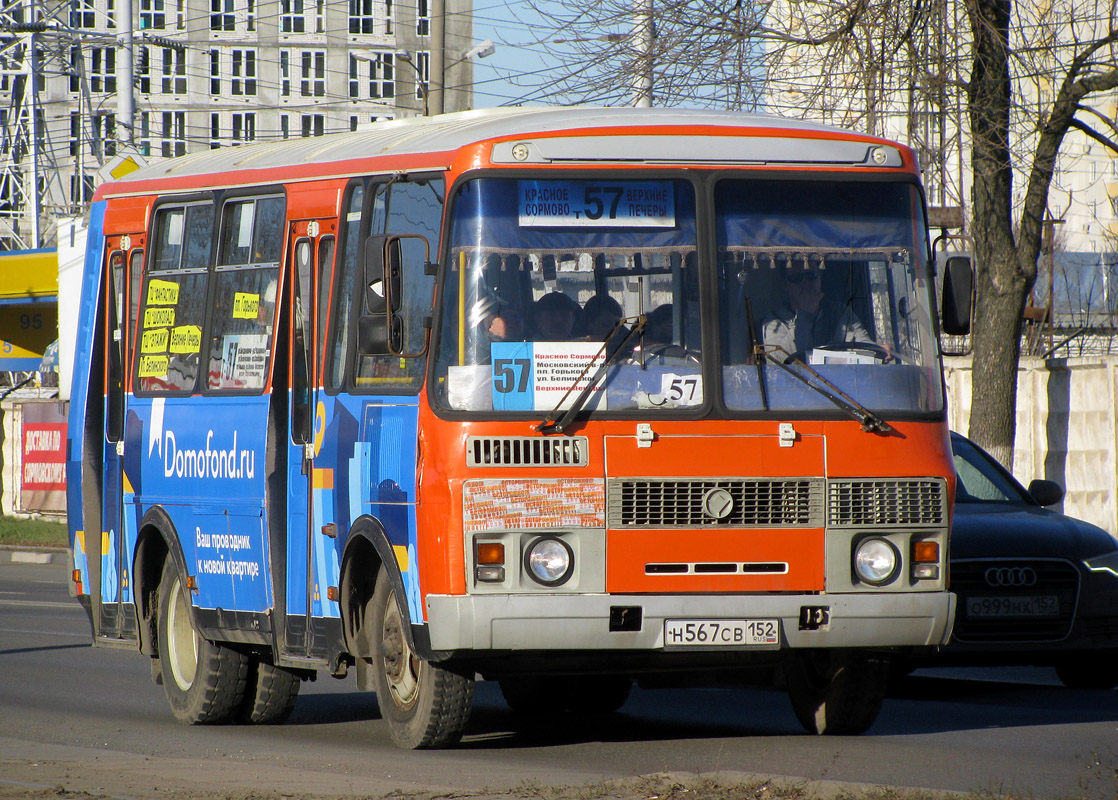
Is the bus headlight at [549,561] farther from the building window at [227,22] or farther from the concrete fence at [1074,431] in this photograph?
the building window at [227,22]

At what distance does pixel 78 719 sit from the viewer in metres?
10.2

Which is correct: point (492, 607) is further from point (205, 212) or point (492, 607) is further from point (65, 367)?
point (65, 367)

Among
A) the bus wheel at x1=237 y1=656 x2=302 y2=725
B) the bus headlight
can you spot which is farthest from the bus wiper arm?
the bus wheel at x1=237 y1=656 x2=302 y2=725

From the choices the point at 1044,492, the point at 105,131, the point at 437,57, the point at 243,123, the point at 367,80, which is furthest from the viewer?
the point at 367,80

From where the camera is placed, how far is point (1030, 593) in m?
10.7

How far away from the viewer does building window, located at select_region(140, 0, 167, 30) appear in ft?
372

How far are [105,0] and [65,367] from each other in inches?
3650

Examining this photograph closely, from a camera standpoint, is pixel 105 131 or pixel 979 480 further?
pixel 105 131

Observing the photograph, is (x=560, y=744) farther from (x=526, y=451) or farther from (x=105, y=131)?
(x=105, y=131)

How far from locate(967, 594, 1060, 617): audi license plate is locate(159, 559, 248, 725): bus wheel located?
4.20 metres

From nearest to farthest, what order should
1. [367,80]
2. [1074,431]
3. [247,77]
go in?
[1074,431] → [247,77] → [367,80]

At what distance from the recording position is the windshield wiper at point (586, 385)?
7.63 meters

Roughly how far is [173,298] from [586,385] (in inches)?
137

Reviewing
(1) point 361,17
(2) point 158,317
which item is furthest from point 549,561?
(1) point 361,17
